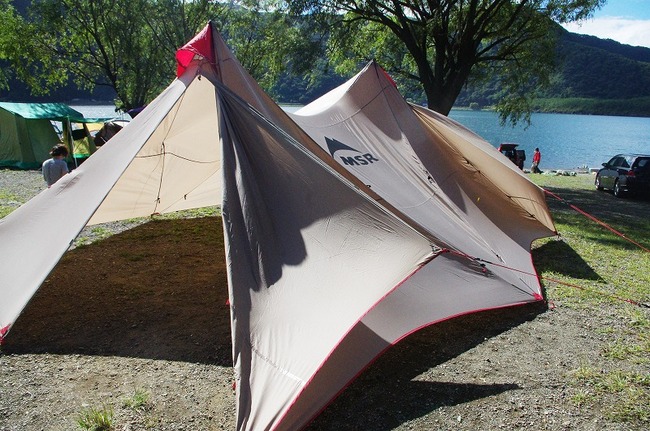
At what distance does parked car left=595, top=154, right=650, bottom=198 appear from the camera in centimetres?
1539

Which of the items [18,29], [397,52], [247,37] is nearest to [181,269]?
[397,52]

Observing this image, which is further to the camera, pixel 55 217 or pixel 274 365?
pixel 55 217

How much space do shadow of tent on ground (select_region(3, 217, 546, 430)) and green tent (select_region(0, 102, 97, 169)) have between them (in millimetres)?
14234

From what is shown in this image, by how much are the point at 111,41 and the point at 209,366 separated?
28.4 m

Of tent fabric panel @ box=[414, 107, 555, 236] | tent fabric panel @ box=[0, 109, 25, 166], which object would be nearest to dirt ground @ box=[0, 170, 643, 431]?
tent fabric panel @ box=[414, 107, 555, 236]

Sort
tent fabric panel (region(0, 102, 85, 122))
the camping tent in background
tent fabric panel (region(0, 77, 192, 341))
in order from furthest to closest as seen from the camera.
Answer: tent fabric panel (region(0, 102, 85, 122)) < tent fabric panel (region(0, 77, 192, 341)) < the camping tent in background

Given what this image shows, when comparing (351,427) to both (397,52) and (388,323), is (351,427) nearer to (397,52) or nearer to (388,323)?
(388,323)

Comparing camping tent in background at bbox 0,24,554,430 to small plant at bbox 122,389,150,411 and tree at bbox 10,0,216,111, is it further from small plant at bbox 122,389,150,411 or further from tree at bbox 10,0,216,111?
tree at bbox 10,0,216,111

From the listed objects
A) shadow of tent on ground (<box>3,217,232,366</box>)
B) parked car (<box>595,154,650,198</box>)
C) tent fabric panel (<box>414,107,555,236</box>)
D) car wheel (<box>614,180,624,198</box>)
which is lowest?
shadow of tent on ground (<box>3,217,232,366</box>)

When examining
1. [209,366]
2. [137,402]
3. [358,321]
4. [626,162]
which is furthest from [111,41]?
[358,321]

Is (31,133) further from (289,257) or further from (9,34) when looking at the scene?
(289,257)

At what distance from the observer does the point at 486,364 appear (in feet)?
14.2

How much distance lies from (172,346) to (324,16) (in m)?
13.5

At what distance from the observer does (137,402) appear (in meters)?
3.67
